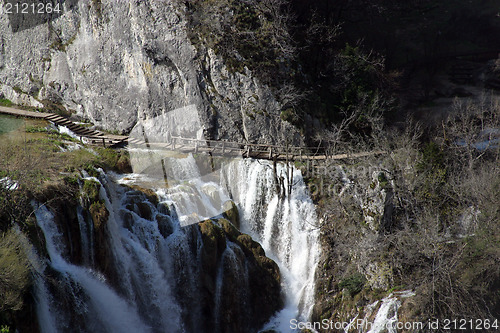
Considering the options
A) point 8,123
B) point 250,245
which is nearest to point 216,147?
point 250,245

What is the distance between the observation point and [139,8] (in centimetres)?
2536

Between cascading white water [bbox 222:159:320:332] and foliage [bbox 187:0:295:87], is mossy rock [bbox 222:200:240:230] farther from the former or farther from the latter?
foliage [bbox 187:0:295:87]

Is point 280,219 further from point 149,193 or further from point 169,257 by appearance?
point 149,193

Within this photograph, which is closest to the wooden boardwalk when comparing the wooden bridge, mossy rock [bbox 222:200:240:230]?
the wooden bridge

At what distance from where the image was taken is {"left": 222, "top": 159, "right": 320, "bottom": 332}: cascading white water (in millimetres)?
22594

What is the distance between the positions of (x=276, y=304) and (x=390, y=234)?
21.2 feet

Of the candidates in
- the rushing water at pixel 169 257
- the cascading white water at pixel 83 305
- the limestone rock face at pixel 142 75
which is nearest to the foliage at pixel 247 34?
the limestone rock face at pixel 142 75

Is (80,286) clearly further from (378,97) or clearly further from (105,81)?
(378,97)

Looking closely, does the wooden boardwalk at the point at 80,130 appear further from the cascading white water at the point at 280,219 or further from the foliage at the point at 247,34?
the foliage at the point at 247,34

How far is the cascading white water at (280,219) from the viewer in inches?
890

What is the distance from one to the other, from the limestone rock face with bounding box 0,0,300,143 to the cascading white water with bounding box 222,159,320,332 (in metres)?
2.40

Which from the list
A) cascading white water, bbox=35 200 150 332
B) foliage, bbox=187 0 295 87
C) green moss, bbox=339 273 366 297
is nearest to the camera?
cascading white water, bbox=35 200 150 332

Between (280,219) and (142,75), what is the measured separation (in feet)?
37.9

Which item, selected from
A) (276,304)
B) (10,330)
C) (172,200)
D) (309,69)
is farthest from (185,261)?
(309,69)
